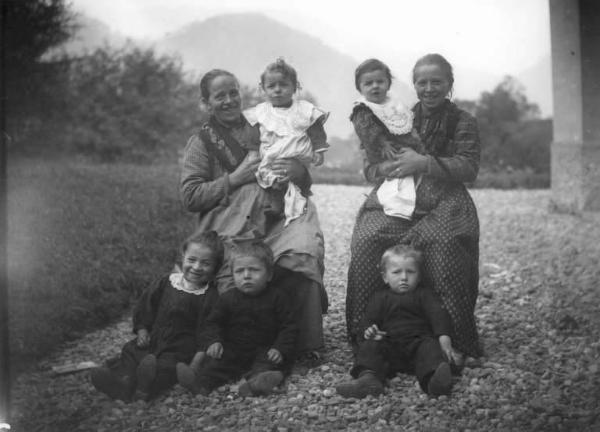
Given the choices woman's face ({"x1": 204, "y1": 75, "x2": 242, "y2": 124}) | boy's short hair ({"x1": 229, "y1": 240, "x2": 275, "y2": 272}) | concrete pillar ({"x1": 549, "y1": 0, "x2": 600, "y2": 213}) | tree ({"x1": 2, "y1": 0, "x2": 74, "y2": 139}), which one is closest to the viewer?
boy's short hair ({"x1": 229, "y1": 240, "x2": 275, "y2": 272})

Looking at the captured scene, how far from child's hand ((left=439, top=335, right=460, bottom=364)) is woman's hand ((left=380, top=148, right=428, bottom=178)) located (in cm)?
95

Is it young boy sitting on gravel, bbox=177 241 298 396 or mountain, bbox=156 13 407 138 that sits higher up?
mountain, bbox=156 13 407 138

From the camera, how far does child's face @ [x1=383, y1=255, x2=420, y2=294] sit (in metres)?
3.60

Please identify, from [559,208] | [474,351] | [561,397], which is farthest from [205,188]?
[559,208]

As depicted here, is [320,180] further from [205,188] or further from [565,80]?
[205,188]

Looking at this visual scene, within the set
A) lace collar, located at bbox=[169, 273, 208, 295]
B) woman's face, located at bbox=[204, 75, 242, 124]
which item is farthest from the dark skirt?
woman's face, located at bbox=[204, 75, 242, 124]

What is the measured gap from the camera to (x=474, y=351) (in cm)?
369

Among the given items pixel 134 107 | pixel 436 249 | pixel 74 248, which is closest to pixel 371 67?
pixel 436 249

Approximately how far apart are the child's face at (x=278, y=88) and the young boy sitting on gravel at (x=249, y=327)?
0.88 m

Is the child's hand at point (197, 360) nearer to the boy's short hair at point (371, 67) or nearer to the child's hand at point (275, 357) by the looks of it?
the child's hand at point (275, 357)

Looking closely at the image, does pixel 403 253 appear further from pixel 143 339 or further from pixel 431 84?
pixel 143 339

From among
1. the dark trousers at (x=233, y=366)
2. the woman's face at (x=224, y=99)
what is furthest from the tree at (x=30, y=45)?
the dark trousers at (x=233, y=366)

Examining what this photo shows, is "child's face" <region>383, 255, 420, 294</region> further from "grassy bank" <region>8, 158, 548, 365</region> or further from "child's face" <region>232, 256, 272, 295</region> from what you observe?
"grassy bank" <region>8, 158, 548, 365</region>

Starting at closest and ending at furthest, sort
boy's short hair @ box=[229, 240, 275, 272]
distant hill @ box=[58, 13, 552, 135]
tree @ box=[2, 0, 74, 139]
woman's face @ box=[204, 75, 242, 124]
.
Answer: boy's short hair @ box=[229, 240, 275, 272] < woman's face @ box=[204, 75, 242, 124] < distant hill @ box=[58, 13, 552, 135] < tree @ box=[2, 0, 74, 139]
